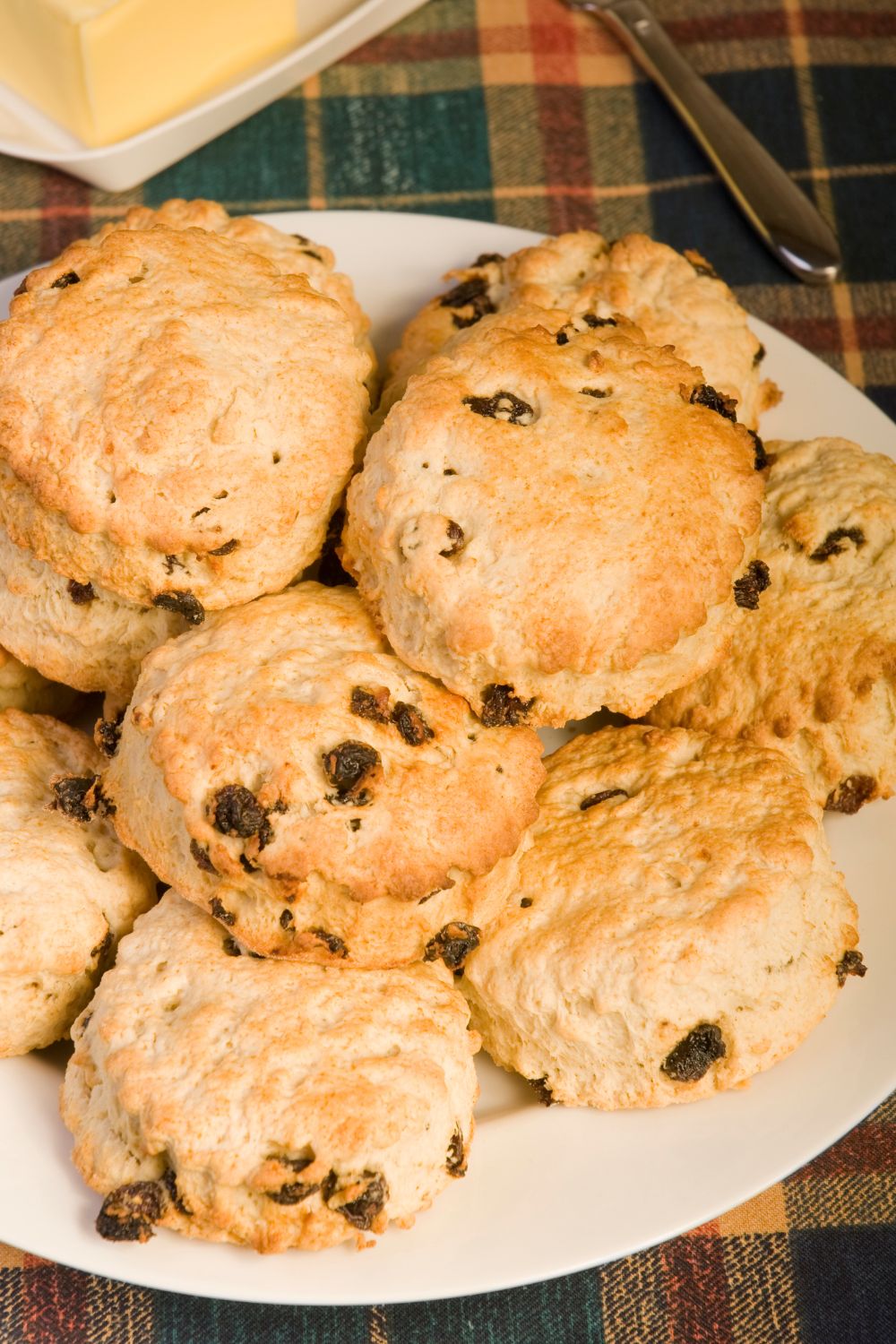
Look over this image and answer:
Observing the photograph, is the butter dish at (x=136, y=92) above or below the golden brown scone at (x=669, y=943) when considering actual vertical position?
above

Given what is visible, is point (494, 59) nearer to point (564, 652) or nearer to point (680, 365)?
point (680, 365)

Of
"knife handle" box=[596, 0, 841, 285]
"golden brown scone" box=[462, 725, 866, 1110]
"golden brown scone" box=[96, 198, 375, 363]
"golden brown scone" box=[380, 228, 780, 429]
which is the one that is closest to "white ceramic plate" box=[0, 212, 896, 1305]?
"golden brown scone" box=[462, 725, 866, 1110]

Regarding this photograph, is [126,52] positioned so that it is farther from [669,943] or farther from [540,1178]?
[540,1178]

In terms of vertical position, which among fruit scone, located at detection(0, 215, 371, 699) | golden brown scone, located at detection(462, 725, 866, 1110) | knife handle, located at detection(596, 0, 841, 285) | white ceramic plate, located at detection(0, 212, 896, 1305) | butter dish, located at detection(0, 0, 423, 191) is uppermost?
butter dish, located at detection(0, 0, 423, 191)

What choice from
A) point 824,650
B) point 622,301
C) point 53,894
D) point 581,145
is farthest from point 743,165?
point 53,894

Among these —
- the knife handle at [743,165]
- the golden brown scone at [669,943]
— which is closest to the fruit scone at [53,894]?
the golden brown scone at [669,943]

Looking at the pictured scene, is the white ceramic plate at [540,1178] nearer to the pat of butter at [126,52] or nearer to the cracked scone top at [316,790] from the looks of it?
the cracked scone top at [316,790]

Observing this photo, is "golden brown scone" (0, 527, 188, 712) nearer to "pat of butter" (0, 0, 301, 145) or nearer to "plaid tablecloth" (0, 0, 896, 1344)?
"pat of butter" (0, 0, 301, 145)
